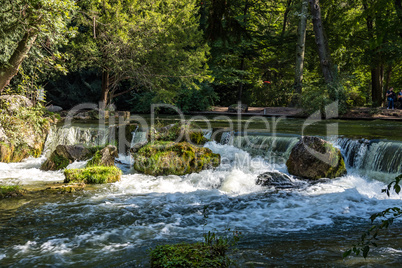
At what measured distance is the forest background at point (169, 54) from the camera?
10961mm

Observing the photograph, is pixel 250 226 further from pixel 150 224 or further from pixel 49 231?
pixel 49 231

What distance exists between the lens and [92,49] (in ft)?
57.2

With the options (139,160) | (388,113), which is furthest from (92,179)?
(388,113)

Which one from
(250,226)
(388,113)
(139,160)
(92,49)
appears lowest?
(250,226)

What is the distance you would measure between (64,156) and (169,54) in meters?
7.89

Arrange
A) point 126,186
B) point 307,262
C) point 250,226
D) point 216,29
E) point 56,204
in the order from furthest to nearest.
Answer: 1. point 126,186
2. point 56,204
3. point 250,226
4. point 216,29
5. point 307,262

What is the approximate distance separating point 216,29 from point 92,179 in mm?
6016

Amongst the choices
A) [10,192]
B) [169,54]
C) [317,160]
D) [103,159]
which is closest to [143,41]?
[169,54]

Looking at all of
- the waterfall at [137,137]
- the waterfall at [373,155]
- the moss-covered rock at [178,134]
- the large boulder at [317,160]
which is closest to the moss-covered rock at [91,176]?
the moss-covered rock at [178,134]

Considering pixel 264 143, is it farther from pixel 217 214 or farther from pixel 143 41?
pixel 143 41

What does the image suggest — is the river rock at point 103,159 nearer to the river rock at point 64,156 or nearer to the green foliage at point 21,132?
the river rock at point 64,156

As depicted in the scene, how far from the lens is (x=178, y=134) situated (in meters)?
12.7

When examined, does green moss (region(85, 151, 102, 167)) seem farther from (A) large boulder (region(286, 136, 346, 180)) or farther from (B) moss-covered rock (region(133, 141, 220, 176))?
(A) large boulder (region(286, 136, 346, 180))

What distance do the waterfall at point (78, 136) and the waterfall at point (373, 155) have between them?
28.3 ft
